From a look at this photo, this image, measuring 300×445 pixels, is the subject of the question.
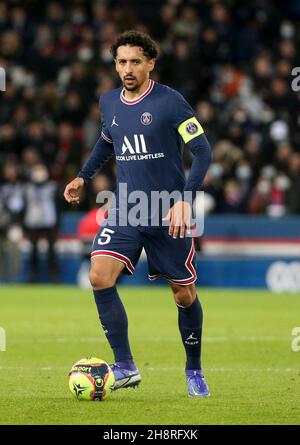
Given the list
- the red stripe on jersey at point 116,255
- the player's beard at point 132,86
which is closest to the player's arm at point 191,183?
the red stripe on jersey at point 116,255

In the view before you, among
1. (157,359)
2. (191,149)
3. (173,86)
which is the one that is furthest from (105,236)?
(173,86)

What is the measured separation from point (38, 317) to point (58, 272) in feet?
24.6

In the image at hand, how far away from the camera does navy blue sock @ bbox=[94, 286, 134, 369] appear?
27.6 ft

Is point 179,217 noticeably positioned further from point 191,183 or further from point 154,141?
point 154,141

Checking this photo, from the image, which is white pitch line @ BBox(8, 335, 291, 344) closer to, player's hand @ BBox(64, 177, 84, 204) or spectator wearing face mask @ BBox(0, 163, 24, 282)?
player's hand @ BBox(64, 177, 84, 204)

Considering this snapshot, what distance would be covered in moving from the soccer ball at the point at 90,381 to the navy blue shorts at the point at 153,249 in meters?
0.74

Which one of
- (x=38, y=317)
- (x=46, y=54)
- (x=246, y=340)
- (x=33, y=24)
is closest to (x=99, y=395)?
(x=246, y=340)

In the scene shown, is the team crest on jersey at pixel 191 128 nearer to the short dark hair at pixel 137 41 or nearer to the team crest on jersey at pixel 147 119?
the team crest on jersey at pixel 147 119

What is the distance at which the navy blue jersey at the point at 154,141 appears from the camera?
8.44m

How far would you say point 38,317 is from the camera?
1525cm

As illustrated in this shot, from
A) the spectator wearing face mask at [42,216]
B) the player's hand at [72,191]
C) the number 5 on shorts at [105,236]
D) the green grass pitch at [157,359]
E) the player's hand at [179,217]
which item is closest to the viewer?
the green grass pitch at [157,359]

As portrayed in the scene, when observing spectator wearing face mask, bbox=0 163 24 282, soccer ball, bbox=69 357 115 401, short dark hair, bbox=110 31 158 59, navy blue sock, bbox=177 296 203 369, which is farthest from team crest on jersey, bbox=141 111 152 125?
spectator wearing face mask, bbox=0 163 24 282

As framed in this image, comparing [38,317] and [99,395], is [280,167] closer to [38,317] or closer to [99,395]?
[38,317]

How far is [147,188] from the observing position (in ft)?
27.7
